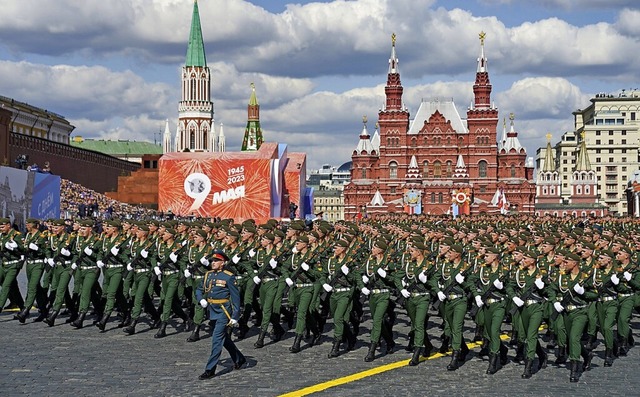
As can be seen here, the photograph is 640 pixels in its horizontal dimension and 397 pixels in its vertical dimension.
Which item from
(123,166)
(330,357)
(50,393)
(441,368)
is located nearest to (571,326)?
(441,368)

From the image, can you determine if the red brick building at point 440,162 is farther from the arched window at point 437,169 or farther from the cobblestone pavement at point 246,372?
the cobblestone pavement at point 246,372

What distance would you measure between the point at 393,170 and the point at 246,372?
9870 cm

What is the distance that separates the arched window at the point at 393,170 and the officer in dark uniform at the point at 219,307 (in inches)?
3869

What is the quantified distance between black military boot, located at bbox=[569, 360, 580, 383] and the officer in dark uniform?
4.50 metres

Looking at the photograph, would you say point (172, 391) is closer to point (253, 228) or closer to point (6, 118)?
point (253, 228)

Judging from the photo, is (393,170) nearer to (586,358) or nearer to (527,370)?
(586,358)

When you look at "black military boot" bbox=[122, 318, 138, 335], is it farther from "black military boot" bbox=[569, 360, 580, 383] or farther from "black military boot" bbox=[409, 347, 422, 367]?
"black military boot" bbox=[569, 360, 580, 383]

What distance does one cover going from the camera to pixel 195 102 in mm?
149750

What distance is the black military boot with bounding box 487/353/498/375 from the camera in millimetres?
13320

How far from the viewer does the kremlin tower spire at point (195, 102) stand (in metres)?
148

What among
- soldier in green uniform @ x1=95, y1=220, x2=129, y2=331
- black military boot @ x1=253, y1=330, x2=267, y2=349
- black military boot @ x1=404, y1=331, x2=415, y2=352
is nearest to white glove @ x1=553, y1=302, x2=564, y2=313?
black military boot @ x1=404, y1=331, x2=415, y2=352

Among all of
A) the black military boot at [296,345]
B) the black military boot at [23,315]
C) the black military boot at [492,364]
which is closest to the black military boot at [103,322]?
the black military boot at [23,315]

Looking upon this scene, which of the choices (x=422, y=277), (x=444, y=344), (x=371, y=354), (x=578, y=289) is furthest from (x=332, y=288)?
(x=578, y=289)

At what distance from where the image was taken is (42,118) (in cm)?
10656
